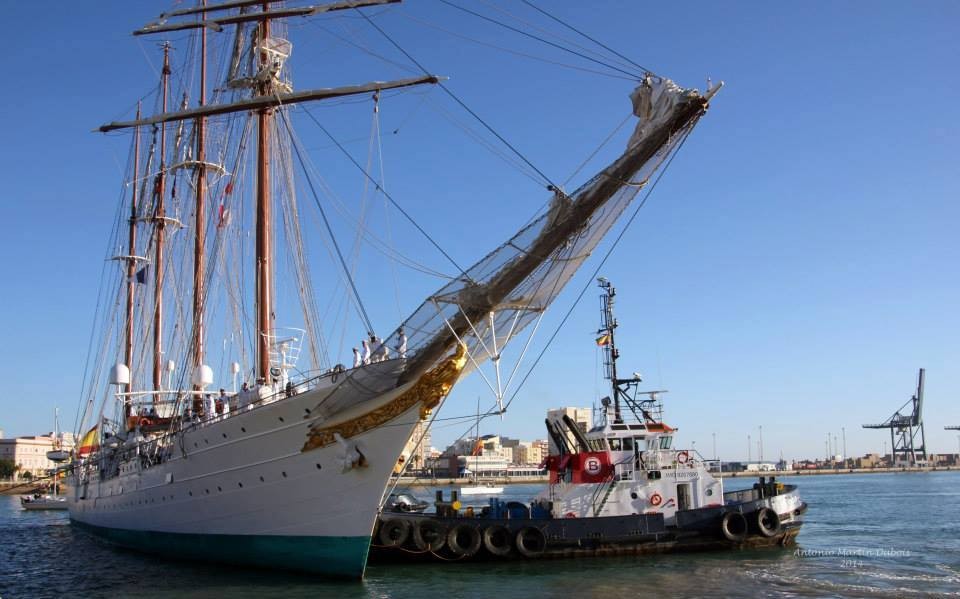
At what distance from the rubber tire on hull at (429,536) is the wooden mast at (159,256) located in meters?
23.7

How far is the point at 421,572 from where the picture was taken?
2295 cm

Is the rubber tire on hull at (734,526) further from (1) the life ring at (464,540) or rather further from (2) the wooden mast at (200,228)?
(2) the wooden mast at (200,228)

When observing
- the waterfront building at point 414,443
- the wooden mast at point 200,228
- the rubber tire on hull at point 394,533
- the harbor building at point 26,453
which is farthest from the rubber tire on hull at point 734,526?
the harbor building at point 26,453

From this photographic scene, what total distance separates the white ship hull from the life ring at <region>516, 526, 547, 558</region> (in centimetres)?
588

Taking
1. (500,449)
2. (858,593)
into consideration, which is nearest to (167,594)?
(858,593)

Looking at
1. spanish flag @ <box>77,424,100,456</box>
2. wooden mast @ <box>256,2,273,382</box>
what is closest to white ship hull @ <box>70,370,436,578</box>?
wooden mast @ <box>256,2,273,382</box>

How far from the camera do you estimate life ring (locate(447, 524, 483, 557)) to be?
24.5 metres

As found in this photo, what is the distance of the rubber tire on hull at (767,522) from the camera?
26.6 m

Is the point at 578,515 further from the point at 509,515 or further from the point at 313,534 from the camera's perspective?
the point at 313,534

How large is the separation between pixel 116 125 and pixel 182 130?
1299cm

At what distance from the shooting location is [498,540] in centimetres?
2472

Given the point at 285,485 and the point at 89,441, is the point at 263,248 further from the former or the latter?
the point at 89,441

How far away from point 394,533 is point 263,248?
33.4 ft

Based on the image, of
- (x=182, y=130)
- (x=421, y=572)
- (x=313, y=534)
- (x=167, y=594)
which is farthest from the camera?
(x=182, y=130)
